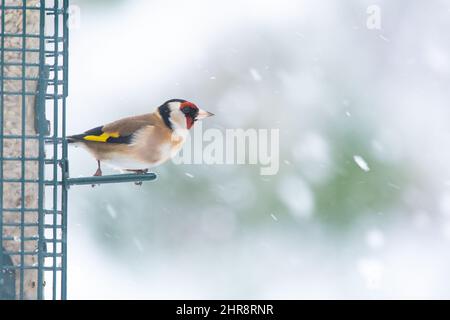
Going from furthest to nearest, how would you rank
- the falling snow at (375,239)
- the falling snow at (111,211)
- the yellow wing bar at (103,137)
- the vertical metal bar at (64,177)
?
1. the falling snow at (375,239)
2. the falling snow at (111,211)
3. the yellow wing bar at (103,137)
4. the vertical metal bar at (64,177)

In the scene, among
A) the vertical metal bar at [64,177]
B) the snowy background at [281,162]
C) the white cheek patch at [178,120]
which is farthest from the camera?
the snowy background at [281,162]

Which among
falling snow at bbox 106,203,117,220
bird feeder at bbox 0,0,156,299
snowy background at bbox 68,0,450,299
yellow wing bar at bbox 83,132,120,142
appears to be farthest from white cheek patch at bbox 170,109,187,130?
falling snow at bbox 106,203,117,220

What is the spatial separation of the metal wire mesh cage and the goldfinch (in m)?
0.15

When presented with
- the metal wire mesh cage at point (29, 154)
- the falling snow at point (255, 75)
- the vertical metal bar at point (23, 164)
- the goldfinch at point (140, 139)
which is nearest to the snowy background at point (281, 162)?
the falling snow at point (255, 75)

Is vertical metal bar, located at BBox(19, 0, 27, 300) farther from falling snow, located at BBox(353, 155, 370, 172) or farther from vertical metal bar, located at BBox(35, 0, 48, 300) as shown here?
falling snow, located at BBox(353, 155, 370, 172)

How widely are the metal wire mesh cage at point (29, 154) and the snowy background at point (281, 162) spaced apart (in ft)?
8.31

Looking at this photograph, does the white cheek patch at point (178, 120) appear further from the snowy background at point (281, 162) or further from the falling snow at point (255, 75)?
the falling snow at point (255, 75)

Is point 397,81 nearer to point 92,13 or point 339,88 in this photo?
point 339,88

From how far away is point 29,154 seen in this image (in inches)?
244

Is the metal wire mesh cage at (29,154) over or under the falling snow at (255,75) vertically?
under

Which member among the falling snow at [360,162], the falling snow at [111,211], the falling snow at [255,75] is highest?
the falling snow at [255,75]

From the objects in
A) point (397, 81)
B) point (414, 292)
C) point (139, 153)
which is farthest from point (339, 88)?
point (139, 153)

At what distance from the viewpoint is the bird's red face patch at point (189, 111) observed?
6484mm

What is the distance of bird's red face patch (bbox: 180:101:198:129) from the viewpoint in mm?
6484
